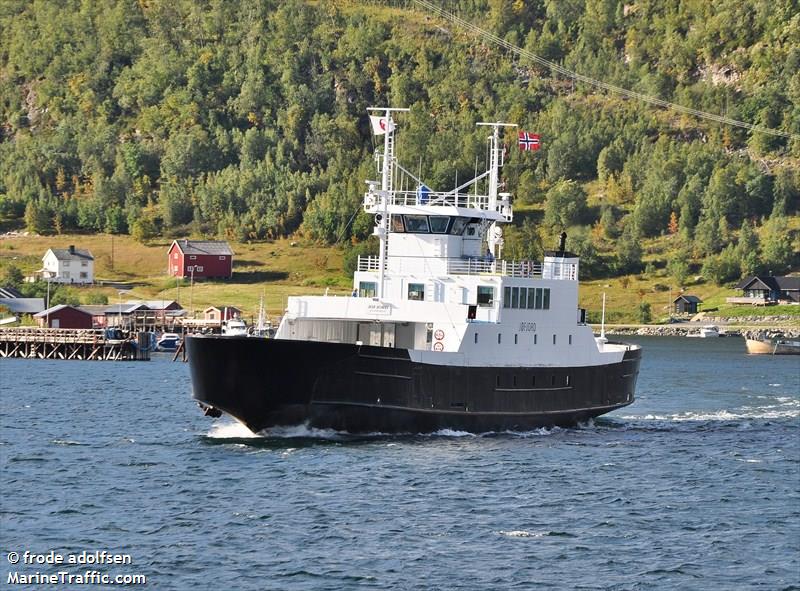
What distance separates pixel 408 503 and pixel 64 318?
92.0m

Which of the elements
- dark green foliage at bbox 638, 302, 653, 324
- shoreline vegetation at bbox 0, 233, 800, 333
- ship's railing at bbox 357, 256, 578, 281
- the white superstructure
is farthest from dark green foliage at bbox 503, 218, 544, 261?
the white superstructure

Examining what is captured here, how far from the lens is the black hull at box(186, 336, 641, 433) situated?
1982 inches

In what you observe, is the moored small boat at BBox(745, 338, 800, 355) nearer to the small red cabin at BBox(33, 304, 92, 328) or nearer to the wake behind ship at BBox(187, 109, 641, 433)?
the small red cabin at BBox(33, 304, 92, 328)

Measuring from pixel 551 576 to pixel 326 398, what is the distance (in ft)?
57.8

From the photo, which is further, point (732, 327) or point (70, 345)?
point (732, 327)

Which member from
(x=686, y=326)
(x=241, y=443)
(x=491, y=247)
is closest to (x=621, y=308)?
(x=686, y=326)

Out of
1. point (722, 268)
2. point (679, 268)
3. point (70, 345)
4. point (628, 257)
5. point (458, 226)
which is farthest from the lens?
point (722, 268)

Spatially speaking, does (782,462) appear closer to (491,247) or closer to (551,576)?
(491,247)

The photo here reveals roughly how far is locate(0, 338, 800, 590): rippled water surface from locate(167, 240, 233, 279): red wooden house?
91420 mm

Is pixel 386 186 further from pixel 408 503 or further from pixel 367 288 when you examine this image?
pixel 408 503

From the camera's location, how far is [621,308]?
16112 cm

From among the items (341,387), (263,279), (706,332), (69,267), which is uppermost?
(69,267)

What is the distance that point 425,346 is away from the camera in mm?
55250

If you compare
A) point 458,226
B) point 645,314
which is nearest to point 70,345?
point 645,314
